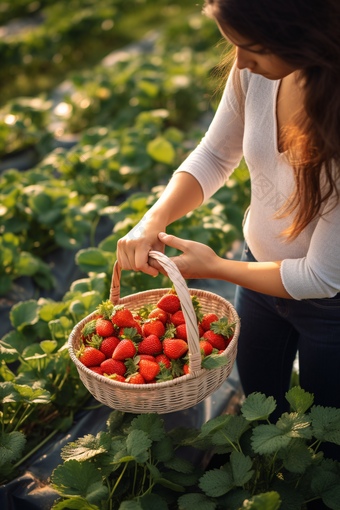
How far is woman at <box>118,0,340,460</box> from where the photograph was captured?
0.82 m

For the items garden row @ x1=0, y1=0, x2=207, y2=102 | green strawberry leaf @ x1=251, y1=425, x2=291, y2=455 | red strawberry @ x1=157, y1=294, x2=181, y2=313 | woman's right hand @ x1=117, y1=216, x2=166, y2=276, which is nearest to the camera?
green strawberry leaf @ x1=251, y1=425, x2=291, y2=455

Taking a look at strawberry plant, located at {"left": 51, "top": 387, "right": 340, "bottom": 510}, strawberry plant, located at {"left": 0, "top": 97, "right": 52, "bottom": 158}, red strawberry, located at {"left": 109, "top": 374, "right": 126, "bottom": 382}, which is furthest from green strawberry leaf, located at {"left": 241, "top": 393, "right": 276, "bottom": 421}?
strawberry plant, located at {"left": 0, "top": 97, "right": 52, "bottom": 158}

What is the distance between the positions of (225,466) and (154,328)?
414 millimetres

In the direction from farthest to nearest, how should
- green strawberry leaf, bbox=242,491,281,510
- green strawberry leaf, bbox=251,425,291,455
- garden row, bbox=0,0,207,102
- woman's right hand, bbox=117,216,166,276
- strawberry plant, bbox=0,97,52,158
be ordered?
Result: garden row, bbox=0,0,207,102, strawberry plant, bbox=0,97,52,158, woman's right hand, bbox=117,216,166,276, green strawberry leaf, bbox=251,425,291,455, green strawberry leaf, bbox=242,491,281,510

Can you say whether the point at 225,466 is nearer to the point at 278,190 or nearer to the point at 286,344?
the point at 286,344

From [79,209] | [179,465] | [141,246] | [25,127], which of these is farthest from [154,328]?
[25,127]

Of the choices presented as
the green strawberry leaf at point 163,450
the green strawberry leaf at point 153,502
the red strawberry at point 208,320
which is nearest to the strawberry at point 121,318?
the red strawberry at point 208,320

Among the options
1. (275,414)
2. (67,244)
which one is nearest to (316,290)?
(275,414)

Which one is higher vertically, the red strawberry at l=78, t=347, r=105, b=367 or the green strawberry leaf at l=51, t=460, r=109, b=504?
the red strawberry at l=78, t=347, r=105, b=367

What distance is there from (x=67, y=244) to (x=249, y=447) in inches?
63.6

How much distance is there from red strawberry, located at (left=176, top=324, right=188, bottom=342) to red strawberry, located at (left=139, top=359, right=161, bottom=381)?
4.9 inches

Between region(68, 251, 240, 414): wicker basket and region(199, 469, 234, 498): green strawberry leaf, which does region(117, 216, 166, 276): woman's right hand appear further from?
region(199, 469, 234, 498): green strawberry leaf

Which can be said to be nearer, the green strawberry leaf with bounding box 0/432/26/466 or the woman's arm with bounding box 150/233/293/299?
the woman's arm with bounding box 150/233/293/299

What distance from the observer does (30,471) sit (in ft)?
4.96
